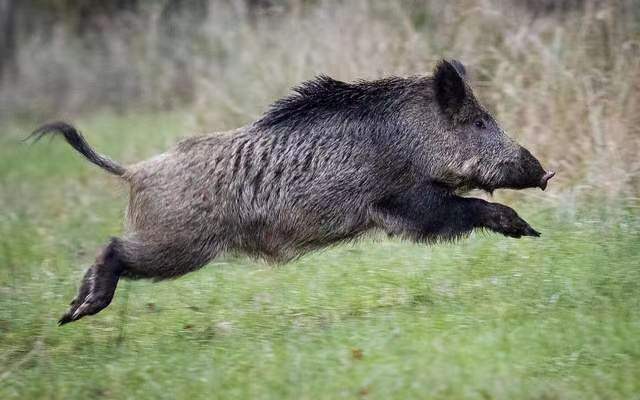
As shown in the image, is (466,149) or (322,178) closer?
(322,178)

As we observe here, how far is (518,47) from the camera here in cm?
826

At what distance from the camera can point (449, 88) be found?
563 cm

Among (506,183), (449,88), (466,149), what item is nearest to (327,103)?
(449,88)

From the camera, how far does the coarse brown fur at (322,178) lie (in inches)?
212

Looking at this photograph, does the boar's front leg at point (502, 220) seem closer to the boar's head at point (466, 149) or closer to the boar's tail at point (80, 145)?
the boar's head at point (466, 149)

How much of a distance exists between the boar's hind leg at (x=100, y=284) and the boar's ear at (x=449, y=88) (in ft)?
6.62

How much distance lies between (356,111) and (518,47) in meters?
3.05

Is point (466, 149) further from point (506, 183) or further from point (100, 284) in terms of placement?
point (100, 284)

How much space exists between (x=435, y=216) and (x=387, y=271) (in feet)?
2.52

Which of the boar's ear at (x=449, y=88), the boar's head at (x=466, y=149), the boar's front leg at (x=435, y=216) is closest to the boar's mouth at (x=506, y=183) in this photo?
the boar's head at (x=466, y=149)

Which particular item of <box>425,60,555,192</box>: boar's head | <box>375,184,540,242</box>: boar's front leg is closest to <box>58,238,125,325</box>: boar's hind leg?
<box>375,184,540,242</box>: boar's front leg

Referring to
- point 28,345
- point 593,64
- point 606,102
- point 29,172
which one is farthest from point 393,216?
point 29,172

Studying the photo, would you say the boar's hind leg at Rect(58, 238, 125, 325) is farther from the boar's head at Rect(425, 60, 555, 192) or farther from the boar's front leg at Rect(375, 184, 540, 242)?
the boar's head at Rect(425, 60, 555, 192)

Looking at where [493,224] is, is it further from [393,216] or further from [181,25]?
[181,25]
